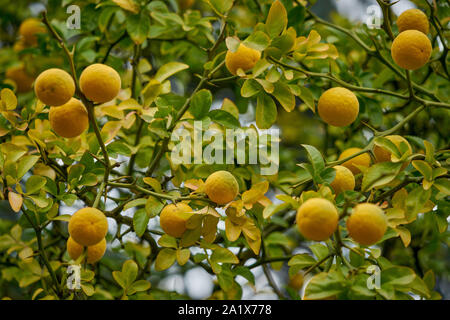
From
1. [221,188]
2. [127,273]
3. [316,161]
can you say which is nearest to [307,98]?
[316,161]

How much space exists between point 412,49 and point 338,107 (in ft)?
0.58

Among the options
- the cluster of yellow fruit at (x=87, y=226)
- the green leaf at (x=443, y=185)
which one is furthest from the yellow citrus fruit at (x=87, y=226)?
the green leaf at (x=443, y=185)

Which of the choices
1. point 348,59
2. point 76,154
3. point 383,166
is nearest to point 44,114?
point 76,154

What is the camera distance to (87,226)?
2.55 ft

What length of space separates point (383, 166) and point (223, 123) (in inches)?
13.6

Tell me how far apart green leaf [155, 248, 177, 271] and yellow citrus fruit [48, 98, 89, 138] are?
0.30 meters

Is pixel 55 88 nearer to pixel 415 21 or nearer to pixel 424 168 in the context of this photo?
pixel 424 168

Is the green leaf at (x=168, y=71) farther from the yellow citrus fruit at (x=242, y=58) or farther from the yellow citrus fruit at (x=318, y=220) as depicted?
the yellow citrus fruit at (x=318, y=220)

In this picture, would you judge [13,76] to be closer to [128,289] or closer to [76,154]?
[76,154]

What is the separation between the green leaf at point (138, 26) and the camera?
121 cm

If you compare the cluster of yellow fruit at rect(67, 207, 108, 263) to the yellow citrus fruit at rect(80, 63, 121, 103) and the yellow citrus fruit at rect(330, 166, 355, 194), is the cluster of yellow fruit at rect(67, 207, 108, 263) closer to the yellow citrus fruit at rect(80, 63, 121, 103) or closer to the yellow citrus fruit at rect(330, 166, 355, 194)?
the yellow citrus fruit at rect(80, 63, 121, 103)

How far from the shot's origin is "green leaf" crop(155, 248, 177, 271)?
3.15 ft
